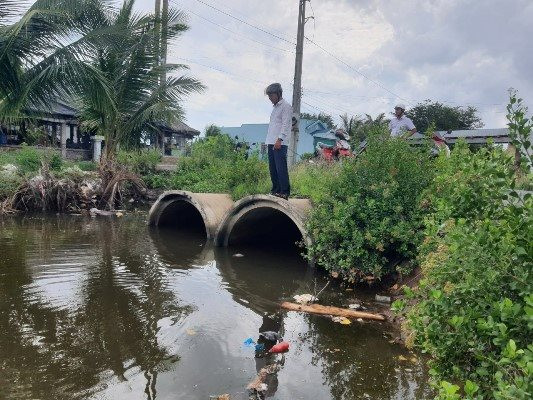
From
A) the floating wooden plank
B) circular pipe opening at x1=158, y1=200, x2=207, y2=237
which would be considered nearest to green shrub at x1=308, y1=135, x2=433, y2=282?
the floating wooden plank

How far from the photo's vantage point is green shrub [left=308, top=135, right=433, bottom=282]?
6.45m

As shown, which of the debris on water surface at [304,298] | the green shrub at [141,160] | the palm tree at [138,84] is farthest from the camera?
the green shrub at [141,160]

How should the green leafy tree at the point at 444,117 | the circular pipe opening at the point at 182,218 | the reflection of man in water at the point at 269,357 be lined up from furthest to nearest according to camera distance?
the green leafy tree at the point at 444,117
the circular pipe opening at the point at 182,218
the reflection of man in water at the point at 269,357

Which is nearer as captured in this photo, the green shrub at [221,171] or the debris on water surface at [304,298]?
the debris on water surface at [304,298]

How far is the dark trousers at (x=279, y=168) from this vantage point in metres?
7.29

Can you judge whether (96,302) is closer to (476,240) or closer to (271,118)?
(271,118)

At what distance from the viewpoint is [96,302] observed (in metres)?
5.37

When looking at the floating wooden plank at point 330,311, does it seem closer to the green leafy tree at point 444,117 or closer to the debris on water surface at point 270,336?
the debris on water surface at point 270,336

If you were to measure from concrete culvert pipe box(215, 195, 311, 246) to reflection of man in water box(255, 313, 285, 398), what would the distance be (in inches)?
84.4

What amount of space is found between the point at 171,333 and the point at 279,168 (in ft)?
11.7

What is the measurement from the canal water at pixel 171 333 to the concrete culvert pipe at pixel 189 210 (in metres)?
1.43

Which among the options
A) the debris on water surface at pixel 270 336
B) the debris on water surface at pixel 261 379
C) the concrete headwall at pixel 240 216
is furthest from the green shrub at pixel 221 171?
the debris on water surface at pixel 261 379

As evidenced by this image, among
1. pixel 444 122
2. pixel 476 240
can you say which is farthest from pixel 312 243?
pixel 444 122

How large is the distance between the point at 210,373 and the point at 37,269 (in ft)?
13.1
